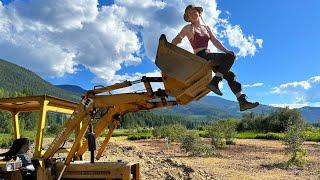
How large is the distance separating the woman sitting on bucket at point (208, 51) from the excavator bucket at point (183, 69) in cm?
14

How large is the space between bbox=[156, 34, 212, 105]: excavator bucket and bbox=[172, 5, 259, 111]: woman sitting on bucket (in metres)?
0.14

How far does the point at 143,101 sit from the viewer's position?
749 centimetres

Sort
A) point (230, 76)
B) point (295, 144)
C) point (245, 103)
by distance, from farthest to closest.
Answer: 1. point (295, 144)
2. point (245, 103)
3. point (230, 76)

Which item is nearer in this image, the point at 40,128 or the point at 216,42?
the point at 216,42

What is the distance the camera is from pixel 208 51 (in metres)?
6.65

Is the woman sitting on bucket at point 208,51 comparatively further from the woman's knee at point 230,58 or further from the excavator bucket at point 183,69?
the excavator bucket at point 183,69

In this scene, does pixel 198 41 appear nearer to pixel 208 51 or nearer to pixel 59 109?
pixel 208 51

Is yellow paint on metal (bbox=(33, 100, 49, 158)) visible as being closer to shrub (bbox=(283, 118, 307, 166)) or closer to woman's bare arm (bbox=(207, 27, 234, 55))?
woman's bare arm (bbox=(207, 27, 234, 55))

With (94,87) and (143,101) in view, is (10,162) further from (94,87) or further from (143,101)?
(143,101)

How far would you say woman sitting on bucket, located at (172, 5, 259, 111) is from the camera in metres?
6.41

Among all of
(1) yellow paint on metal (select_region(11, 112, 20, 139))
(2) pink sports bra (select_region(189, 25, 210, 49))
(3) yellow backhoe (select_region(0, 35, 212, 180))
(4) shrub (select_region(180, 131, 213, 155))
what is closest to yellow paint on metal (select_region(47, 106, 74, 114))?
(3) yellow backhoe (select_region(0, 35, 212, 180))

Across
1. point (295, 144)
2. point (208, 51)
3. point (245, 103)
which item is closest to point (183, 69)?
point (208, 51)

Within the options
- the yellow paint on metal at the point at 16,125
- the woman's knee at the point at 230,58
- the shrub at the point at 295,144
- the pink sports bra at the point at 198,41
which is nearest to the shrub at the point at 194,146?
the shrub at the point at 295,144

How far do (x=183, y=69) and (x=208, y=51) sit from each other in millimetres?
409
